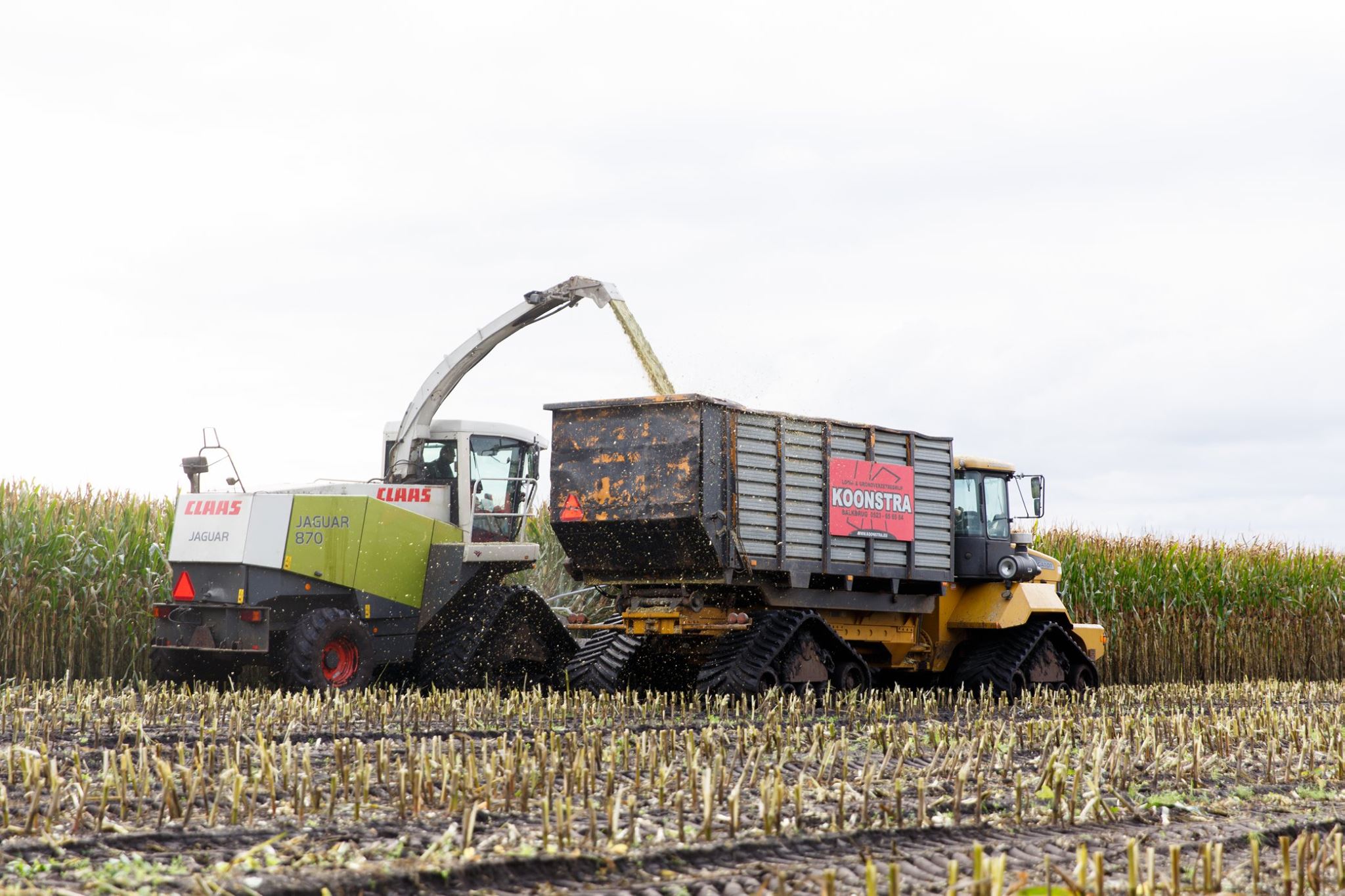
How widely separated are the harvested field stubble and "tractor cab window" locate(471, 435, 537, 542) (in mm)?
4170

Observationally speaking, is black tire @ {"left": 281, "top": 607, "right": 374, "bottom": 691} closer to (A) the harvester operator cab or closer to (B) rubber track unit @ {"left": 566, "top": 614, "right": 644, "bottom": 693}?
(B) rubber track unit @ {"left": 566, "top": 614, "right": 644, "bottom": 693}

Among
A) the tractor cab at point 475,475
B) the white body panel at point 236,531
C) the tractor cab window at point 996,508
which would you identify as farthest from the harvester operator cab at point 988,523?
the white body panel at point 236,531

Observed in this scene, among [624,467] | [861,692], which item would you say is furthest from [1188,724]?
[624,467]

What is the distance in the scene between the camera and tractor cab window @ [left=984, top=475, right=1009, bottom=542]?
1366 centimetres

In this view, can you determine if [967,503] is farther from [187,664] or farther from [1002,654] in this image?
[187,664]

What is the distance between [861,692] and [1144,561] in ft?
32.3

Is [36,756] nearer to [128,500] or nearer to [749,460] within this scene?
[749,460]

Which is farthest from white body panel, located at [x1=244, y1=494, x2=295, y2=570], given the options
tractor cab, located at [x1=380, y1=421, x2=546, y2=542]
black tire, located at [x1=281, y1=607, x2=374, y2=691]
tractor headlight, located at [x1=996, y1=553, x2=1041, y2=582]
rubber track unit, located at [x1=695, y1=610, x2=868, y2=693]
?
tractor headlight, located at [x1=996, y1=553, x2=1041, y2=582]

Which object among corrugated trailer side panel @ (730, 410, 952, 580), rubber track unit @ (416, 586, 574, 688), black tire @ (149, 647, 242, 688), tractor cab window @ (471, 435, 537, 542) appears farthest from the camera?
tractor cab window @ (471, 435, 537, 542)

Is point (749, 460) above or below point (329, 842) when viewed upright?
above

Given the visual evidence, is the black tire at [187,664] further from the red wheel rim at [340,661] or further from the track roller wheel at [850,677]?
the track roller wheel at [850,677]

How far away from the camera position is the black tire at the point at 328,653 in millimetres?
11312

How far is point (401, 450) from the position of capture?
13367 millimetres

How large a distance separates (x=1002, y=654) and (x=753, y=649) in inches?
124
